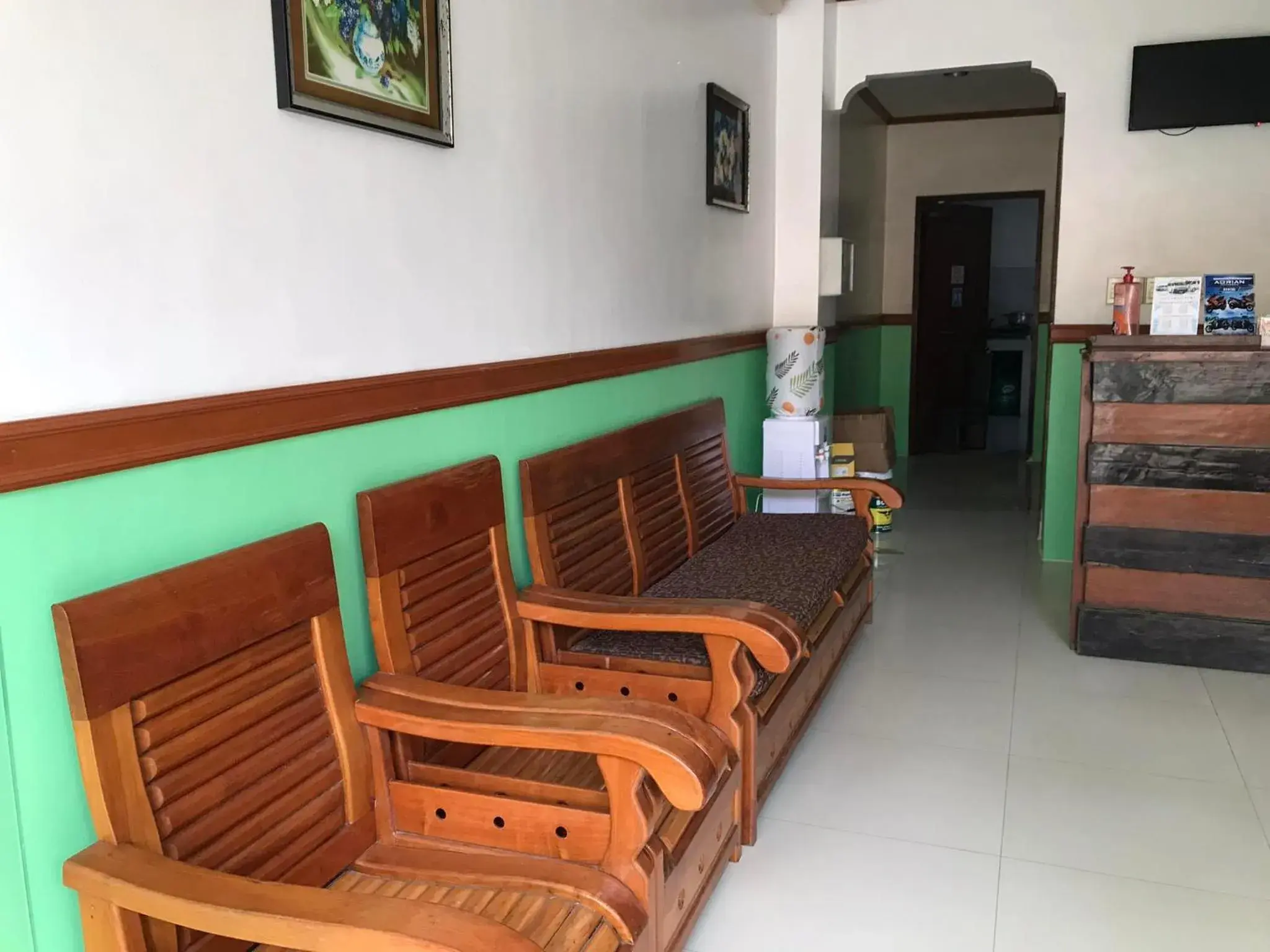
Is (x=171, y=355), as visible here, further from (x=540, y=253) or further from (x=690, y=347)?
(x=690, y=347)

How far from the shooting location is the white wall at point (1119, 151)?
4.47m

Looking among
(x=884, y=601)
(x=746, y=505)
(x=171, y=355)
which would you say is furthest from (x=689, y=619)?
(x=884, y=601)

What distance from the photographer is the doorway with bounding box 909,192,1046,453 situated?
8.05 m

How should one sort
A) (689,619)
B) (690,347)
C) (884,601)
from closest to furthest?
(689,619) < (690,347) < (884,601)

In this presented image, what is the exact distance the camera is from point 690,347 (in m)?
3.76

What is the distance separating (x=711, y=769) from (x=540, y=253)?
156cm

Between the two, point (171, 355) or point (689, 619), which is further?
point (689, 619)

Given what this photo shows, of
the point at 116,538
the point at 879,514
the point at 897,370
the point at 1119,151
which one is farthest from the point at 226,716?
the point at 897,370

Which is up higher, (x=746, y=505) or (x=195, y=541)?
(x=195, y=541)

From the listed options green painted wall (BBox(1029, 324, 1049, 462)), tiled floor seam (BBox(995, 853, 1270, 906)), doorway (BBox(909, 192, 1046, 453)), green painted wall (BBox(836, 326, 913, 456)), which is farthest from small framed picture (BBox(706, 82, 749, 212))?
doorway (BBox(909, 192, 1046, 453))

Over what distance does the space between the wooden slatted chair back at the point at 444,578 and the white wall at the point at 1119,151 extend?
3599mm

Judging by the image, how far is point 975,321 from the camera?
878 cm

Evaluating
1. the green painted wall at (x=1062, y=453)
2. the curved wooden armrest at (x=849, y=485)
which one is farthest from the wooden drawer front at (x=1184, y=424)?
the green painted wall at (x=1062, y=453)

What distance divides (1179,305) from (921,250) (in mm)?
4481
